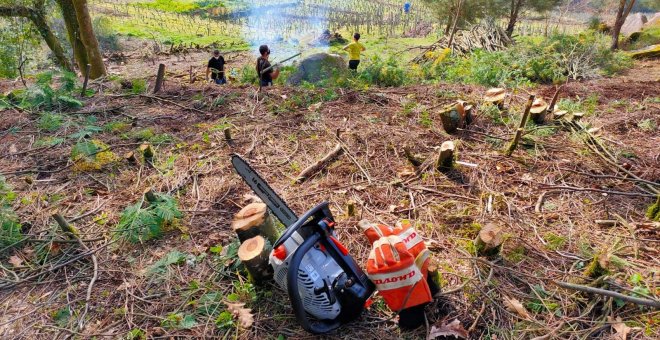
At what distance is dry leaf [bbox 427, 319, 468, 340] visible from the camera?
6.89ft

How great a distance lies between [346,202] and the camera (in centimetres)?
337

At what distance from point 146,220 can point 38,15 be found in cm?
1059

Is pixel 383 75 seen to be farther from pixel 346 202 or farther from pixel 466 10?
pixel 466 10

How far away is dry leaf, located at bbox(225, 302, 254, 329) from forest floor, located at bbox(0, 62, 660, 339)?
0.06 metres

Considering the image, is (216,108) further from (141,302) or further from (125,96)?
(141,302)

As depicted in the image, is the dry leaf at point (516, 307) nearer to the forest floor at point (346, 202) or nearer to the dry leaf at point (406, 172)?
the forest floor at point (346, 202)

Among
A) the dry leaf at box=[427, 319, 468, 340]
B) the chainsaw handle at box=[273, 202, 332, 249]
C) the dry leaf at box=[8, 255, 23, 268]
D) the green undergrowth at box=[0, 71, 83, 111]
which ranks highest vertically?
the chainsaw handle at box=[273, 202, 332, 249]

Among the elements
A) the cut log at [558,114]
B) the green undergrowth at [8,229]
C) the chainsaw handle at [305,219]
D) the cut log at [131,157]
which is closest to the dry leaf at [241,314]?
the chainsaw handle at [305,219]

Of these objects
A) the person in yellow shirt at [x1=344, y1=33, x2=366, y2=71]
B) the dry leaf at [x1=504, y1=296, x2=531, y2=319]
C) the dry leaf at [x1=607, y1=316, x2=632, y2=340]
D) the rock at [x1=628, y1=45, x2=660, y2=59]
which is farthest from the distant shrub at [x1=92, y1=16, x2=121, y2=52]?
the rock at [x1=628, y1=45, x2=660, y2=59]

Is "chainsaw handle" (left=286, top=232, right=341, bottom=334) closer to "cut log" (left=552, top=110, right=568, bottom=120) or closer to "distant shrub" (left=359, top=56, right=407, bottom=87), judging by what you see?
"cut log" (left=552, top=110, right=568, bottom=120)

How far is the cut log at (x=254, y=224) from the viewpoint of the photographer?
2.52 m

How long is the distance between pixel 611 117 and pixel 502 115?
1.59 meters

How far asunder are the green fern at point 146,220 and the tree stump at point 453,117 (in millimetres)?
3275

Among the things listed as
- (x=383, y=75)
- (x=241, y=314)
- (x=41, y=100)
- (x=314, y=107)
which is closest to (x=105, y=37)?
(x=41, y=100)
